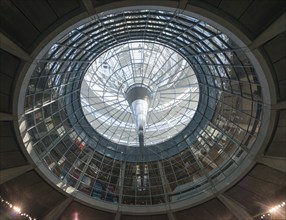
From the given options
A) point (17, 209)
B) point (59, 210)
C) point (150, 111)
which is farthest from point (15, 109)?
point (150, 111)

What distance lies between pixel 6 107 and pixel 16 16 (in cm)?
664

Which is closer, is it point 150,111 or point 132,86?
point 132,86

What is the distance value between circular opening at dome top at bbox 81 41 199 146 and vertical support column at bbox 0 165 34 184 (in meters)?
9.77

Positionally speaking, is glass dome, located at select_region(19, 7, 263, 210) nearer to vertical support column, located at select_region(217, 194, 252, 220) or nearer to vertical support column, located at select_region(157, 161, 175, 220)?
vertical support column, located at select_region(157, 161, 175, 220)

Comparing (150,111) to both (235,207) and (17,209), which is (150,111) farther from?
(17,209)

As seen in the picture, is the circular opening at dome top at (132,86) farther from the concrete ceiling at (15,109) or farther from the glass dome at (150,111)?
the concrete ceiling at (15,109)

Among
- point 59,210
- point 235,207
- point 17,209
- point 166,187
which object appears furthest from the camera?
point 166,187

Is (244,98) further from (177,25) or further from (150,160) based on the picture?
(150,160)

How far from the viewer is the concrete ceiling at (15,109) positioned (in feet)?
44.5

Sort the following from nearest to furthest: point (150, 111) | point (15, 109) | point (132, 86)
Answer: point (15, 109), point (132, 86), point (150, 111)

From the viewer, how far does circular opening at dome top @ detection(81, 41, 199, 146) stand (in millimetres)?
29828

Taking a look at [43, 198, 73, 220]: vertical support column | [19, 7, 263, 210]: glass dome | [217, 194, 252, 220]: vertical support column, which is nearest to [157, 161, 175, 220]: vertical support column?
[19, 7, 263, 210]: glass dome

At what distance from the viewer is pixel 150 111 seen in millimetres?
35906

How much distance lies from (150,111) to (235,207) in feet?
54.8
